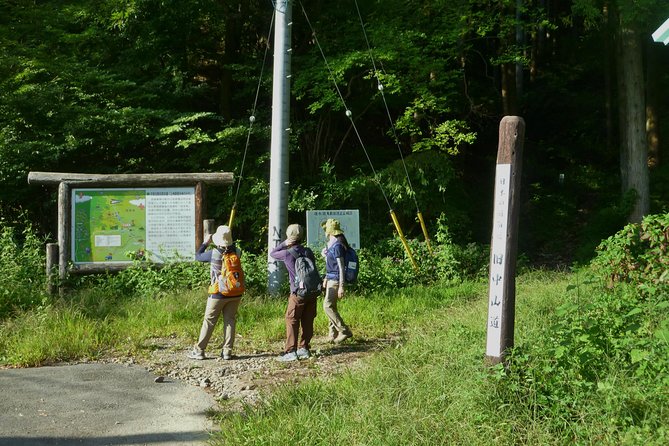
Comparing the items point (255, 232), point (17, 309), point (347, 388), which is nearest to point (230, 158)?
point (255, 232)

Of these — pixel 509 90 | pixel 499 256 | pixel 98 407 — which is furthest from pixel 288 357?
pixel 509 90

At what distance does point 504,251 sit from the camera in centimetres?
531

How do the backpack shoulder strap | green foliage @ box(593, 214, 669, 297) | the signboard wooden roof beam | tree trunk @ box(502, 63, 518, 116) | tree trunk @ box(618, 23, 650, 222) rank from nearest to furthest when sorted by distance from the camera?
the backpack shoulder strap → green foliage @ box(593, 214, 669, 297) → the signboard wooden roof beam → tree trunk @ box(618, 23, 650, 222) → tree trunk @ box(502, 63, 518, 116)

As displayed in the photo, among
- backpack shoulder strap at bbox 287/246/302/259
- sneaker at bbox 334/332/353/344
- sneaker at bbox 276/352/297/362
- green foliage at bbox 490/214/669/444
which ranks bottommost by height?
sneaker at bbox 276/352/297/362

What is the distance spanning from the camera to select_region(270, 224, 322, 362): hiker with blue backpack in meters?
8.05

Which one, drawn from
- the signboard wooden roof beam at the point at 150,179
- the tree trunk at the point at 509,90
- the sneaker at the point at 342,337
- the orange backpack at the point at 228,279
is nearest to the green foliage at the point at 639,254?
the sneaker at the point at 342,337

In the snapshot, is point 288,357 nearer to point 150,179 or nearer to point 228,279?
point 228,279

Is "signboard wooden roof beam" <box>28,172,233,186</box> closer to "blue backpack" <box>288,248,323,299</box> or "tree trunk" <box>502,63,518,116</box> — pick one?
"blue backpack" <box>288,248,323,299</box>

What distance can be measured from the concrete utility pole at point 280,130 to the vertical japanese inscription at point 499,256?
20.5ft

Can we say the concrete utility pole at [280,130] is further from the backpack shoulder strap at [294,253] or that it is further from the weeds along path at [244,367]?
the backpack shoulder strap at [294,253]

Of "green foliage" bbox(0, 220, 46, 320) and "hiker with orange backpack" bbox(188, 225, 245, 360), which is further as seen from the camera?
"green foliage" bbox(0, 220, 46, 320)

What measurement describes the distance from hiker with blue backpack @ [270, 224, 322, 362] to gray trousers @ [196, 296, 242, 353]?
612 mm

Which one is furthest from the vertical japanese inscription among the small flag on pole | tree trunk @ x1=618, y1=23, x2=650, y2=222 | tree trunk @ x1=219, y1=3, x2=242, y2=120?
tree trunk @ x1=219, y1=3, x2=242, y2=120

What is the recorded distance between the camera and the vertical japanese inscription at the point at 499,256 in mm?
5312
